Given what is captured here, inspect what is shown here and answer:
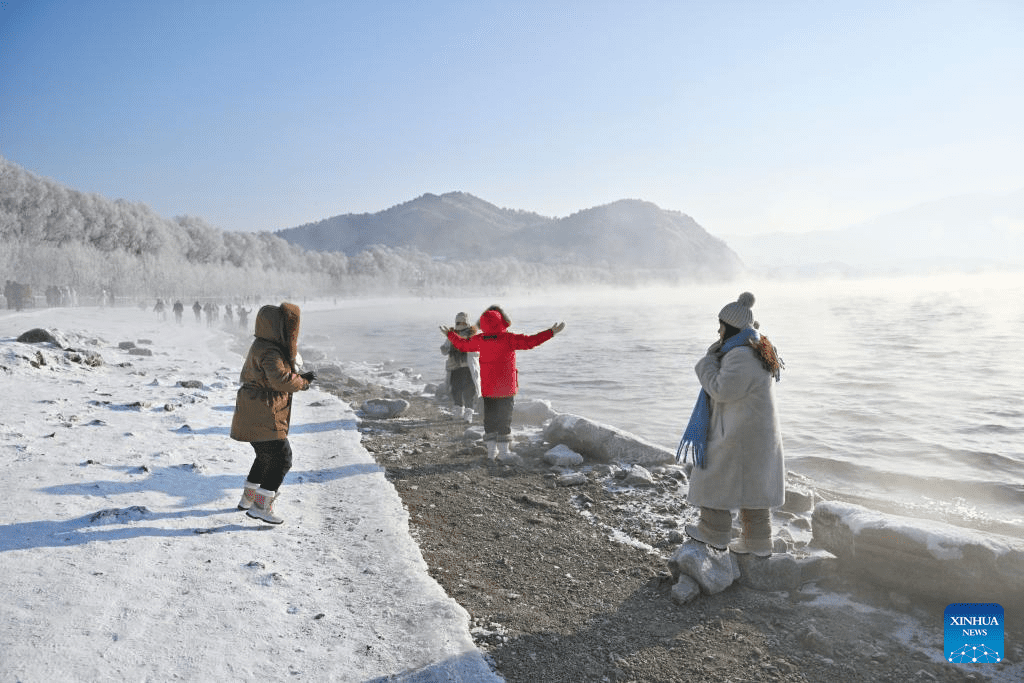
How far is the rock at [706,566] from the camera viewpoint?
181 inches

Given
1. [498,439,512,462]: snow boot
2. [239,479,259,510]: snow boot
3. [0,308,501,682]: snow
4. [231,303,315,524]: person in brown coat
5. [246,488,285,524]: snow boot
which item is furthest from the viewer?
[498,439,512,462]: snow boot

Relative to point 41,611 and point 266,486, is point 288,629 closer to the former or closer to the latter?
point 41,611

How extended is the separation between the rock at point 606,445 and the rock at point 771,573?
3571 millimetres

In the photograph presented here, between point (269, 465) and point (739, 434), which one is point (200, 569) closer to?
point (269, 465)

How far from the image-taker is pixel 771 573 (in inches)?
187

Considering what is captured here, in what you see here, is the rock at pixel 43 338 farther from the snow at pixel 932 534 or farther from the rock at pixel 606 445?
the snow at pixel 932 534

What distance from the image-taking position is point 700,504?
15.8 feet

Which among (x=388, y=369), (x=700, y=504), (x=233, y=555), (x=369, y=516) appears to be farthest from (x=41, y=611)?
(x=388, y=369)

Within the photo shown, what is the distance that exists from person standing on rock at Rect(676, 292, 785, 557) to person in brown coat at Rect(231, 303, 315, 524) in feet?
10.9

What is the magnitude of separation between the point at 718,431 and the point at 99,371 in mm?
11790

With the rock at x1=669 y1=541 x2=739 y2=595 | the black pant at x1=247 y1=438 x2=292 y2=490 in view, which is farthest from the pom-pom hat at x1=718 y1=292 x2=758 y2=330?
the black pant at x1=247 y1=438 x2=292 y2=490

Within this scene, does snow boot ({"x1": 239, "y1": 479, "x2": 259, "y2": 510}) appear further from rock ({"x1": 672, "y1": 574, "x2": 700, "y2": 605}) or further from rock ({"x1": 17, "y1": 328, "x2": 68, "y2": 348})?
rock ({"x1": 17, "y1": 328, "x2": 68, "y2": 348})

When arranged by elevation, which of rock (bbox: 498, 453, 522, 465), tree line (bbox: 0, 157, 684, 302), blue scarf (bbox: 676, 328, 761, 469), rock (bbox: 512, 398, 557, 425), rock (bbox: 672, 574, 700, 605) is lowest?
rock (bbox: 512, 398, 557, 425)

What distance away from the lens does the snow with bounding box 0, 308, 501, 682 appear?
3.29 metres
